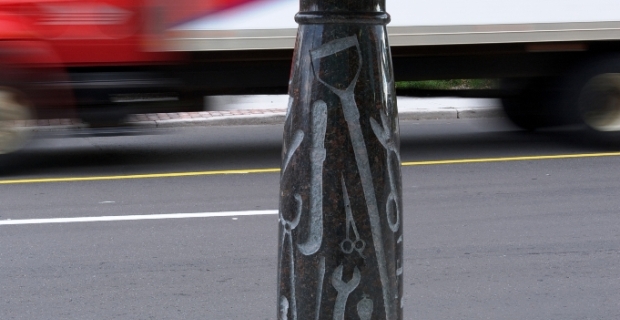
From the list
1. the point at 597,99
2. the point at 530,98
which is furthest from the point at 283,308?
the point at 530,98

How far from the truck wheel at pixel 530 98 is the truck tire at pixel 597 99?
0.26 metres

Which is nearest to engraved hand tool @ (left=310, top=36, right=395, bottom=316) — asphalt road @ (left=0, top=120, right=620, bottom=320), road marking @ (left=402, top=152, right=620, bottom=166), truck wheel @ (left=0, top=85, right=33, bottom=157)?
asphalt road @ (left=0, top=120, right=620, bottom=320)

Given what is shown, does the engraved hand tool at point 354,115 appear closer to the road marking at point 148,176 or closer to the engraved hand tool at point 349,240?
the engraved hand tool at point 349,240

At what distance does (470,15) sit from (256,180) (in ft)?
9.44

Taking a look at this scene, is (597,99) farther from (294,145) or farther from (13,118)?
(294,145)

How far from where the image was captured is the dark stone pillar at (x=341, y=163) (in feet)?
8.21

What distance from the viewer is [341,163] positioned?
8.19ft

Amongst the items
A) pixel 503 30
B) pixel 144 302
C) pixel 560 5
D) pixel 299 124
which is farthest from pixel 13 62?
pixel 299 124

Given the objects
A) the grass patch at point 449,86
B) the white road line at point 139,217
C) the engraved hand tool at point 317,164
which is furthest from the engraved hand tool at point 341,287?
the grass patch at point 449,86

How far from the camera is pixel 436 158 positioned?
10.3m

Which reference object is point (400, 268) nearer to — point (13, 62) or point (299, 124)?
point (299, 124)

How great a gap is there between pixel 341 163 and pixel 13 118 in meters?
7.47

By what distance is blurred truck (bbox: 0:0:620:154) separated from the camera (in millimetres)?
9102

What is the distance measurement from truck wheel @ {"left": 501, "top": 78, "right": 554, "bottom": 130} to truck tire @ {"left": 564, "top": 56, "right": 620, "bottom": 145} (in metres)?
0.26
